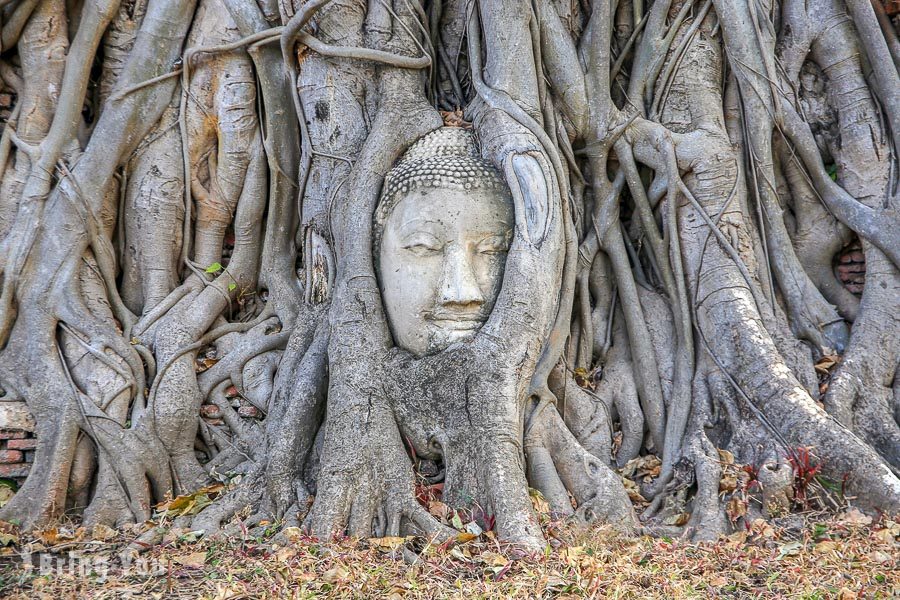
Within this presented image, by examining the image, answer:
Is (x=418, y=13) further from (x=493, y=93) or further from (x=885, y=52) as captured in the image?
(x=885, y=52)

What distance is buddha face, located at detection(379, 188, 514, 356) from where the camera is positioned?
3193 mm

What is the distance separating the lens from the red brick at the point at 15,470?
11.1ft

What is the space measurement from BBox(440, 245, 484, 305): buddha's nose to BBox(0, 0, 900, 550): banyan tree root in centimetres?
13

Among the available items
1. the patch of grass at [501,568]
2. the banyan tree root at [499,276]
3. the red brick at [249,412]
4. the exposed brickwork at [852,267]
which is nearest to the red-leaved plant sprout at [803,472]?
the banyan tree root at [499,276]

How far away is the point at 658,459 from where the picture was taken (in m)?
3.50

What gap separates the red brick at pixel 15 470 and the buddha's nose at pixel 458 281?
204 cm

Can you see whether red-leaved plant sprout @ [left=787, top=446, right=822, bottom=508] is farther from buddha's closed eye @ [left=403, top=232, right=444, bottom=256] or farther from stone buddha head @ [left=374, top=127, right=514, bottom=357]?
buddha's closed eye @ [left=403, top=232, right=444, bottom=256]

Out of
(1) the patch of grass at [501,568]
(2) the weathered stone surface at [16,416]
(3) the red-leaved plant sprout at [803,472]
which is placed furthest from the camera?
(2) the weathered stone surface at [16,416]

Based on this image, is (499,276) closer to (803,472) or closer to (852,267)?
(803,472)

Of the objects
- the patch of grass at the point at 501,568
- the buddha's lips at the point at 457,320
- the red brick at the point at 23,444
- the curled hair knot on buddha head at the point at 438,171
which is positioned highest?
the curled hair knot on buddha head at the point at 438,171

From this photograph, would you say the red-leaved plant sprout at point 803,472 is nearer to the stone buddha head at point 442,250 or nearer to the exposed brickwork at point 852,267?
the exposed brickwork at point 852,267

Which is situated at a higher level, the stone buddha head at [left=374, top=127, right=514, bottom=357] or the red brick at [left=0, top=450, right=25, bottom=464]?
the stone buddha head at [left=374, top=127, right=514, bottom=357]

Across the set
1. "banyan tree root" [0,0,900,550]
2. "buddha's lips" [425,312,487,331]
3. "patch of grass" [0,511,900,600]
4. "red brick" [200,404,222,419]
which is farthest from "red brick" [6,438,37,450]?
"buddha's lips" [425,312,487,331]

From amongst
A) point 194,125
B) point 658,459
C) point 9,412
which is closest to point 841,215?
point 658,459
